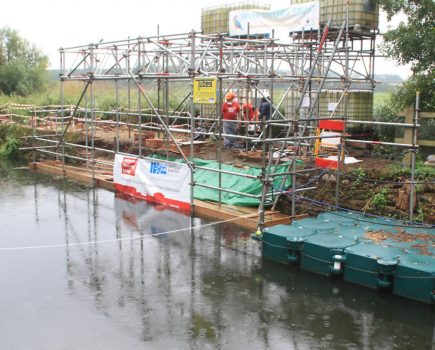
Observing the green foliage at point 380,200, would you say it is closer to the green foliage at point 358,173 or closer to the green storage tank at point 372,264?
the green foliage at point 358,173

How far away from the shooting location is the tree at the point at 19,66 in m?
52.0

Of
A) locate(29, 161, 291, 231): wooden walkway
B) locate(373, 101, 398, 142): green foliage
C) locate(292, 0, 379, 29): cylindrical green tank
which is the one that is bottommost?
locate(29, 161, 291, 231): wooden walkway

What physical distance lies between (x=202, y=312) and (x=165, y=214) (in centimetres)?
623

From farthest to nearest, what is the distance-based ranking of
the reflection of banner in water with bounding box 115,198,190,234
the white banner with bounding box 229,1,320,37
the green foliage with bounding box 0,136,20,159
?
1. the green foliage with bounding box 0,136,20,159
2. the white banner with bounding box 229,1,320,37
3. the reflection of banner in water with bounding box 115,198,190,234

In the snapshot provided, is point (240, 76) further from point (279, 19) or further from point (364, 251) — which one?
point (279, 19)

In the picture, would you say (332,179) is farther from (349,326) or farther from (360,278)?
(349,326)

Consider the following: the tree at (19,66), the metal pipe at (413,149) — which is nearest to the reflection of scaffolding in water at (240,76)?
the metal pipe at (413,149)

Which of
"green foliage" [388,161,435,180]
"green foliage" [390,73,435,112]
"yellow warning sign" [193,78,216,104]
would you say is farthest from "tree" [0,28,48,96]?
"green foliage" [388,161,435,180]

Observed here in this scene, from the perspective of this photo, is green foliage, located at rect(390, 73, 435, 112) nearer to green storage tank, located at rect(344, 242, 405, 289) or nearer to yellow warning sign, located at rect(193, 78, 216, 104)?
yellow warning sign, located at rect(193, 78, 216, 104)

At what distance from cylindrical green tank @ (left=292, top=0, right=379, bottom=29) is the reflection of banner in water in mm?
10421

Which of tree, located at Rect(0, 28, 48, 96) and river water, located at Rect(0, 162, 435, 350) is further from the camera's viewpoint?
tree, located at Rect(0, 28, 48, 96)

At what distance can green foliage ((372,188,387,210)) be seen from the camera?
12633 millimetres

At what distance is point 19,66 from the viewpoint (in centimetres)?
5269

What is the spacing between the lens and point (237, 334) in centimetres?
752
